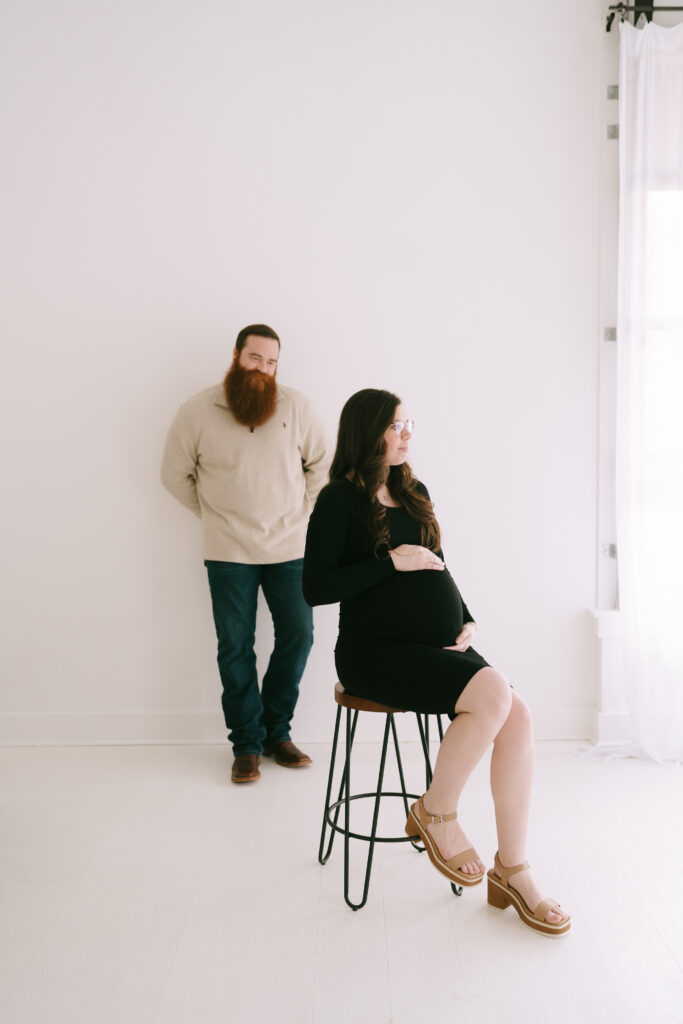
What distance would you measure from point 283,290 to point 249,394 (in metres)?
0.54

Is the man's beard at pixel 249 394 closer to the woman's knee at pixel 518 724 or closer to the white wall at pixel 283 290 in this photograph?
the white wall at pixel 283 290

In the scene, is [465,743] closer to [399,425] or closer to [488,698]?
[488,698]

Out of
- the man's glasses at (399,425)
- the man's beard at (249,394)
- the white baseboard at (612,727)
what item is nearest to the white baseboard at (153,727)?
the white baseboard at (612,727)

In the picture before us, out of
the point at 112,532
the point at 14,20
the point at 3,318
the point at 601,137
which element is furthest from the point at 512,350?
the point at 14,20

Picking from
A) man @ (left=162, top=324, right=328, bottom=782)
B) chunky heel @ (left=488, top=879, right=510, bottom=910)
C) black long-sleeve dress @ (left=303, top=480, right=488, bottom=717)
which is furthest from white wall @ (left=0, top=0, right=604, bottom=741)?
chunky heel @ (left=488, top=879, right=510, bottom=910)

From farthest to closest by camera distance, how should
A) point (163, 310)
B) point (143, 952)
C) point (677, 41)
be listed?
point (163, 310) → point (677, 41) → point (143, 952)

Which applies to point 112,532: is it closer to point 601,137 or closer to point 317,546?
point 317,546

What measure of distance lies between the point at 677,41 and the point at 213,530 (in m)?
2.50

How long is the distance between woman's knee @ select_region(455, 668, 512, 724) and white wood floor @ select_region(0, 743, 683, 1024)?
55 cm

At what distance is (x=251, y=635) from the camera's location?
3342mm

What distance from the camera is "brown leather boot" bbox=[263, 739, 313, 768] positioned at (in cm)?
327

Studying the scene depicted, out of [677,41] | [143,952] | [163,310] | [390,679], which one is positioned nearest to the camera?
[143,952]

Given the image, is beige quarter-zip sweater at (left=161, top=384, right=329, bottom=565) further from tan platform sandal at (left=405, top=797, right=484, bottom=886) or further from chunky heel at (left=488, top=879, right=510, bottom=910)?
chunky heel at (left=488, top=879, right=510, bottom=910)

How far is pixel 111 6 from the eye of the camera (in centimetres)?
335
